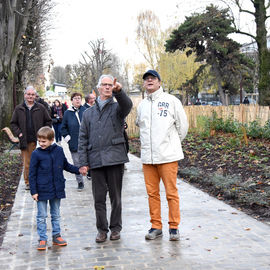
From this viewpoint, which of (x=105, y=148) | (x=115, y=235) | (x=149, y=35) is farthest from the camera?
(x=149, y=35)

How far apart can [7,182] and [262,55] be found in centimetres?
1653

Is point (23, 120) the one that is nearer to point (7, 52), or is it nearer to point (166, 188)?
point (166, 188)

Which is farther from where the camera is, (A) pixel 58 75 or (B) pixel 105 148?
(A) pixel 58 75

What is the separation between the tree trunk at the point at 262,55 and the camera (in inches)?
882

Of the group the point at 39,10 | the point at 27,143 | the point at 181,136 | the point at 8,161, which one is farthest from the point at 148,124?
the point at 39,10

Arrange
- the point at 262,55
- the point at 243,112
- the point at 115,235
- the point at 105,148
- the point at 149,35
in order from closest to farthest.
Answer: the point at 105,148 → the point at 115,235 → the point at 243,112 → the point at 262,55 → the point at 149,35

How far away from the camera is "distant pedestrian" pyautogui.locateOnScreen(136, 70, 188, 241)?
533cm

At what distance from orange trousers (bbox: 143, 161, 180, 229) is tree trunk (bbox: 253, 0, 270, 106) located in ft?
58.9

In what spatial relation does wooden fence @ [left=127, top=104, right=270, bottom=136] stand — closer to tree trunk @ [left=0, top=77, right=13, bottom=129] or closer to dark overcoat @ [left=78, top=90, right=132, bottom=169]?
tree trunk @ [left=0, top=77, right=13, bottom=129]

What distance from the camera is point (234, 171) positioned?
9523 millimetres

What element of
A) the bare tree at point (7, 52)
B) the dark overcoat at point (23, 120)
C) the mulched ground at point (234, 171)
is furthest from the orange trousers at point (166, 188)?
the bare tree at point (7, 52)

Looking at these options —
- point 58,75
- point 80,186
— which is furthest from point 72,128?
point 58,75

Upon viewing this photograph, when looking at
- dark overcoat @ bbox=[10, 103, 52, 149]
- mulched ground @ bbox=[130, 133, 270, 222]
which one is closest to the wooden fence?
mulched ground @ bbox=[130, 133, 270, 222]

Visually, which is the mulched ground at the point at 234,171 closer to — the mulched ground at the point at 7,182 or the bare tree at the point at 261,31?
the mulched ground at the point at 7,182
